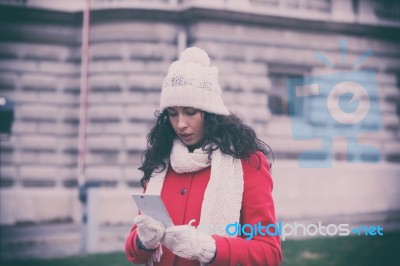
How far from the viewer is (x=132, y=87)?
8.75 metres

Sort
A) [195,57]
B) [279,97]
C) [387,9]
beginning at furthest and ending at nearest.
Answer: [387,9], [279,97], [195,57]

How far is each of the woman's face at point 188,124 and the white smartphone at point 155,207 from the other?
0.36 m

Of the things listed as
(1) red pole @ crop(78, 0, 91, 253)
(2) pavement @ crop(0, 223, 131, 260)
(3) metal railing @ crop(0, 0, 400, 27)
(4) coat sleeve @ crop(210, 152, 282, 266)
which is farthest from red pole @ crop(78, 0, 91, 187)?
(4) coat sleeve @ crop(210, 152, 282, 266)

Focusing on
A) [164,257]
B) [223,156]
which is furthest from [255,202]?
[164,257]

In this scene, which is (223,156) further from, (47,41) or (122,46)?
(47,41)

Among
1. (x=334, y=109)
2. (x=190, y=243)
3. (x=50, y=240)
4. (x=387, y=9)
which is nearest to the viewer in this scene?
(x=190, y=243)

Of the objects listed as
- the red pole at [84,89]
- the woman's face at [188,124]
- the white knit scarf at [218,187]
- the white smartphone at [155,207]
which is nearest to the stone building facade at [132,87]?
the red pole at [84,89]

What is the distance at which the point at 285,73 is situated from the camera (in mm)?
9453

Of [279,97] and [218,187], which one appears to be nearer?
[218,187]

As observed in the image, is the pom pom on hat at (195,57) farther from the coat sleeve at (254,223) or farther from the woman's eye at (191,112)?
the coat sleeve at (254,223)

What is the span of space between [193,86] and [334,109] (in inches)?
296

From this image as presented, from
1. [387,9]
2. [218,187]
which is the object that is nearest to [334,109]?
[387,9]

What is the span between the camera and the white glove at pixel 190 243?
5.83 ft

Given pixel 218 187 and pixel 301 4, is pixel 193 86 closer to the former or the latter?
pixel 218 187
